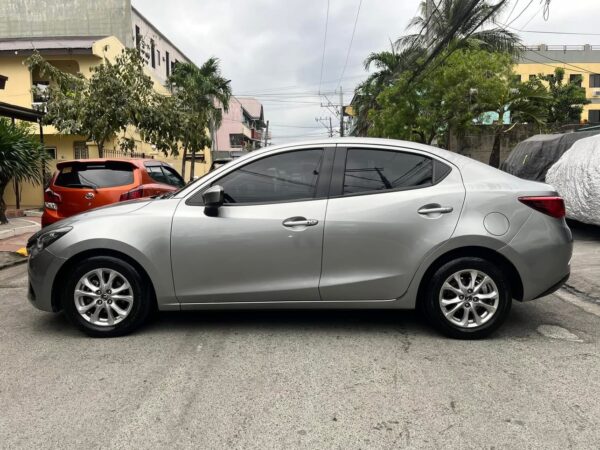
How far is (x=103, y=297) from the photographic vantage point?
14.9ft

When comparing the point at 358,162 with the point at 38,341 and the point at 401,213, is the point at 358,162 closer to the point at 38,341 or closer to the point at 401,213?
the point at 401,213

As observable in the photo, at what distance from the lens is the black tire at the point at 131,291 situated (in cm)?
449

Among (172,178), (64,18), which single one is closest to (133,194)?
(172,178)

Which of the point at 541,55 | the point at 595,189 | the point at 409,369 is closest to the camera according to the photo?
the point at 409,369

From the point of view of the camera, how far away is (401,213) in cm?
441

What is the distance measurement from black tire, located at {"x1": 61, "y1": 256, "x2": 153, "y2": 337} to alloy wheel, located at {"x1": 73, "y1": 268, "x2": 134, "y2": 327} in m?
0.03

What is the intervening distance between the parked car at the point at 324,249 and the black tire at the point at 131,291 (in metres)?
0.01

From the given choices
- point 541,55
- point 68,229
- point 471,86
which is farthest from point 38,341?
point 541,55

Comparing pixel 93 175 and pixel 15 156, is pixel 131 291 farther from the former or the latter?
pixel 15 156

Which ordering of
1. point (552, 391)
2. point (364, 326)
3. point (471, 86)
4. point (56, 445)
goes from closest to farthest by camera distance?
point (56, 445) → point (552, 391) → point (364, 326) → point (471, 86)

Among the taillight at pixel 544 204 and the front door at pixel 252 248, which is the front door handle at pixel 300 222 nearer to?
the front door at pixel 252 248

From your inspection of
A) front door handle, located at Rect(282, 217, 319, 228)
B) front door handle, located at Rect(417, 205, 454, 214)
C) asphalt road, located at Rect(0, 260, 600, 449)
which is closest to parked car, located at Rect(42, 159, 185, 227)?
asphalt road, located at Rect(0, 260, 600, 449)

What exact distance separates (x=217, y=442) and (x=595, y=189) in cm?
855

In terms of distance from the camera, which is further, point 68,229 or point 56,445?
point 68,229
